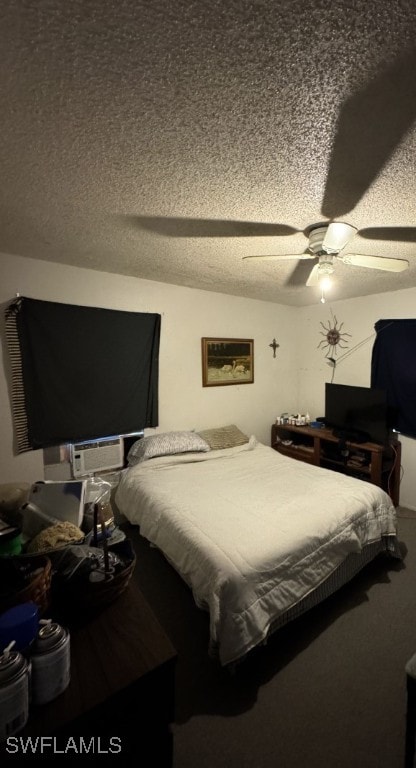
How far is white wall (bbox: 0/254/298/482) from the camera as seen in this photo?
230 cm

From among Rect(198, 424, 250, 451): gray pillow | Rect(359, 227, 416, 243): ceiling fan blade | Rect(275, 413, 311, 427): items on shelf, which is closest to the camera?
Rect(359, 227, 416, 243): ceiling fan blade

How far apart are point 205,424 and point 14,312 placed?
85.0 inches

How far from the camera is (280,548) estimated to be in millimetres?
1575

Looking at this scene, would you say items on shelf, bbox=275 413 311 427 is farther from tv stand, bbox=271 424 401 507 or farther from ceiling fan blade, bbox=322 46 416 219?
ceiling fan blade, bbox=322 46 416 219

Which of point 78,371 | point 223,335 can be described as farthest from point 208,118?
point 223,335

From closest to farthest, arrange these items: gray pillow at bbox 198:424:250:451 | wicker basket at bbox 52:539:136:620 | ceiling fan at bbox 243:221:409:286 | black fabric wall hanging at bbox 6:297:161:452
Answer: wicker basket at bbox 52:539:136:620, ceiling fan at bbox 243:221:409:286, black fabric wall hanging at bbox 6:297:161:452, gray pillow at bbox 198:424:250:451

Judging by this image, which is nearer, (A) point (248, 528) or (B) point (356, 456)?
(A) point (248, 528)

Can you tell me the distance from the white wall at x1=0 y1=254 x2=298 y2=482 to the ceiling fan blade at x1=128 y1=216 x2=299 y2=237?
3.76 ft

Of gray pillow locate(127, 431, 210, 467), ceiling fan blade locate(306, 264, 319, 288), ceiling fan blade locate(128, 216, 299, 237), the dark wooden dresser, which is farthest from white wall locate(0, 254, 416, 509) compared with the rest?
the dark wooden dresser

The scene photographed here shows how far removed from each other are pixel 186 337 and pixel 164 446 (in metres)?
1.22

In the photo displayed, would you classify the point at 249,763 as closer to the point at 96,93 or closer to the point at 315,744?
the point at 315,744

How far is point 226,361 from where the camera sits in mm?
3566

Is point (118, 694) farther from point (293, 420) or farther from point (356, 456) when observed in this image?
point (293, 420)

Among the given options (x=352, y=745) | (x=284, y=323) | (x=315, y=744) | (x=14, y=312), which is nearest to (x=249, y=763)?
(x=315, y=744)
